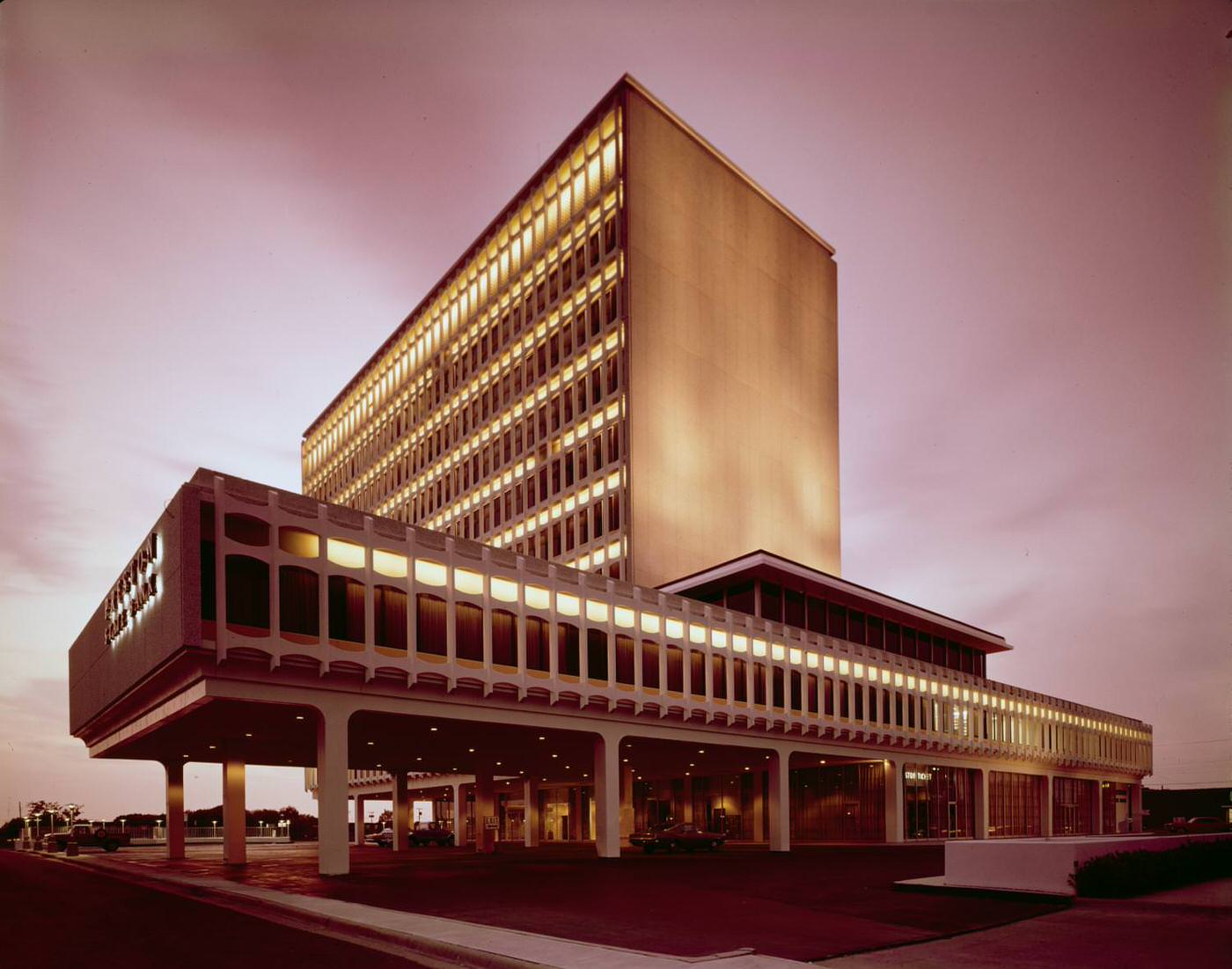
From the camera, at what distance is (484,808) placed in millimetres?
60438

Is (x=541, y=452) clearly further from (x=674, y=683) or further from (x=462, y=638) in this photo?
(x=462, y=638)

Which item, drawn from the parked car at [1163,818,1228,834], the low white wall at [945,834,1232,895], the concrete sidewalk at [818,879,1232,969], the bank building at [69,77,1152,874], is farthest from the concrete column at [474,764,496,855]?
the parked car at [1163,818,1228,834]

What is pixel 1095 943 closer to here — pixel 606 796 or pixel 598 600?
pixel 606 796

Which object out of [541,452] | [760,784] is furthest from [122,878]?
[541,452]

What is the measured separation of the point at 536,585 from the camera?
41531mm

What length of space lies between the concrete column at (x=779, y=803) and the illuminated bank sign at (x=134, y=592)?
33980 mm

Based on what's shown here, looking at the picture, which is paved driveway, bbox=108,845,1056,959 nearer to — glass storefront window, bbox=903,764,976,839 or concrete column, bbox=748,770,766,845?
concrete column, bbox=748,770,766,845

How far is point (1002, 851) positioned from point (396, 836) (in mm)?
52597

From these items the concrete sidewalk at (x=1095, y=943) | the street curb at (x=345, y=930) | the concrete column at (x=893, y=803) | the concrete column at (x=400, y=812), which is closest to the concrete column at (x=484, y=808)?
the concrete column at (x=400, y=812)

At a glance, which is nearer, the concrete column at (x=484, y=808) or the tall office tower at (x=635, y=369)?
the concrete column at (x=484, y=808)

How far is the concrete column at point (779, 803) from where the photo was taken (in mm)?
51781

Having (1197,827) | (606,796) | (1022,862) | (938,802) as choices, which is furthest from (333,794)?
(1197,827)

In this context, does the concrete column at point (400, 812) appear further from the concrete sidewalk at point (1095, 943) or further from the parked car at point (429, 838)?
the concrete sidewalk at point (1095, 943)

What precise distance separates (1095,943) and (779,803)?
3989 centimetres
